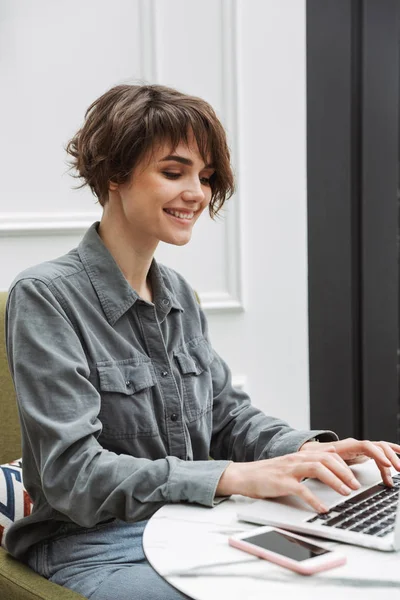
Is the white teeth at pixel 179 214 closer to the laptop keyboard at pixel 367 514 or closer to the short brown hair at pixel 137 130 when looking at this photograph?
the short brown hair at pixel 137 130

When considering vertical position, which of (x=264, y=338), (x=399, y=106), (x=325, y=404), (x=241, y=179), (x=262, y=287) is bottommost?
(x=325, y=404)

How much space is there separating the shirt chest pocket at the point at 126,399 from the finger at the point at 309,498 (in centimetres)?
35

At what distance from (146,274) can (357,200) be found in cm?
127

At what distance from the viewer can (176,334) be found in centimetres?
145

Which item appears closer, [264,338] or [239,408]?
[239,408]

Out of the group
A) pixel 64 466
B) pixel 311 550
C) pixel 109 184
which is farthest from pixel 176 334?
pixel 311 550

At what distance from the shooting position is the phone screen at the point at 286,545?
34.7 inches

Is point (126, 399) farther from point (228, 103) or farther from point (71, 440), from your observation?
point (228, 103)

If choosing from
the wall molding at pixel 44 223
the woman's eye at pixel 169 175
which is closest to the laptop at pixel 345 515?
the woman's eye at pixel 169 175

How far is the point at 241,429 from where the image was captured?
149cm

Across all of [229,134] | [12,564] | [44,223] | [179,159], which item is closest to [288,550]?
[12,564]

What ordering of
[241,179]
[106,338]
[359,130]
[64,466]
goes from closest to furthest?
[64,466] < [106,338] < [241,179] < [359,130]

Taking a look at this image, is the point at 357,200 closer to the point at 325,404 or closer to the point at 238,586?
the point at 325,404

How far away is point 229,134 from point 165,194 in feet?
3.18
